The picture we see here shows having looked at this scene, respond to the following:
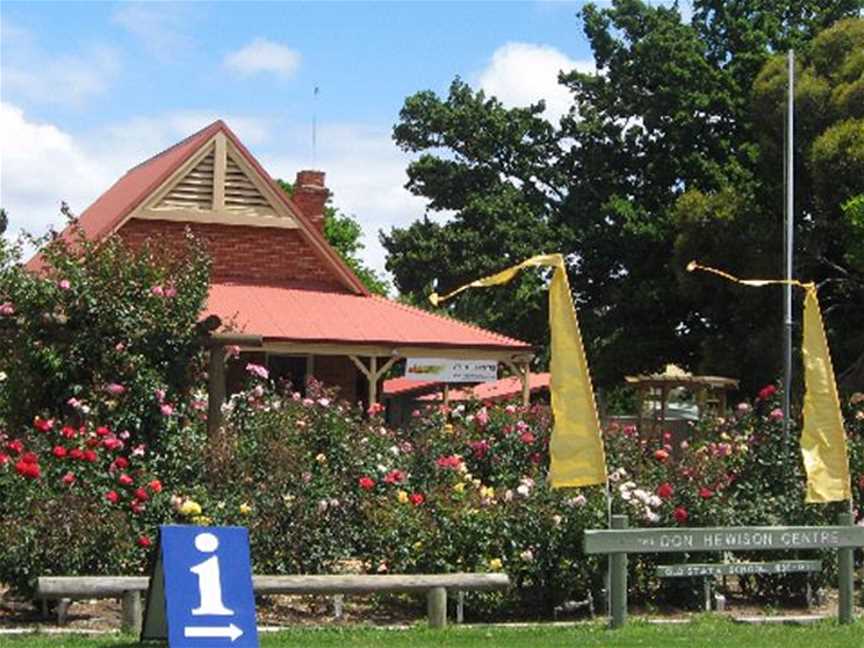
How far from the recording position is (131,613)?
33.9 feet

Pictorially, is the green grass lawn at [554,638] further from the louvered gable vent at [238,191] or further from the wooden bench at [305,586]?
the louvered gable vent at [238,191]

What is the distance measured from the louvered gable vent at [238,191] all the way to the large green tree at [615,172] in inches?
308

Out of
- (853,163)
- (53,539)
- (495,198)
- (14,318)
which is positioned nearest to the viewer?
(53,539)

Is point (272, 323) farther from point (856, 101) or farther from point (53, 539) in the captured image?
point (53, 539)

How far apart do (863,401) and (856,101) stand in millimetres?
15452

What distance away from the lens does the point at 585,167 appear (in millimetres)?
37594

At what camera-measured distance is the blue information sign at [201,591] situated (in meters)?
8.90

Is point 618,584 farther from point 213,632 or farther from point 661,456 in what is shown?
point 213,632

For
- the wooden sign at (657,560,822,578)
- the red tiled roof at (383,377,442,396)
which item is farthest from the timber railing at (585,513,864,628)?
the red tiled roof at (383,377,442,396)

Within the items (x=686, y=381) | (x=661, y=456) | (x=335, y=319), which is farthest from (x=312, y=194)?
(x=661, y=456)

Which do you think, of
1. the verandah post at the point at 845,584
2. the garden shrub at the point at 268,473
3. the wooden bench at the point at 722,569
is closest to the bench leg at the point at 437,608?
the garden shrub at the point at 268,473

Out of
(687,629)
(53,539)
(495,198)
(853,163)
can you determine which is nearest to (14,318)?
(53,539)

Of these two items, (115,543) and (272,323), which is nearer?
(115,543)

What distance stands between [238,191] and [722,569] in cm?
1912
